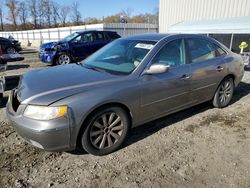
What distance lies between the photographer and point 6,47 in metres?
14.6

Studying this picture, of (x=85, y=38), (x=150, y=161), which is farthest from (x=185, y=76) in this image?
(x=85, y=38)

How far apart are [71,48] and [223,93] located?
24.1 ft

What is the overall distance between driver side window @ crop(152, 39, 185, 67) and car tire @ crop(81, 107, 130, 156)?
1.01m

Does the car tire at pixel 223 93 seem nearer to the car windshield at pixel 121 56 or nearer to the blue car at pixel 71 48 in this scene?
the car windshield at pixel 121 56

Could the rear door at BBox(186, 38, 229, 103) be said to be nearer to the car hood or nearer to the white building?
the car hood

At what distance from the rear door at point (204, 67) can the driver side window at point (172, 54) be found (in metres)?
0.18

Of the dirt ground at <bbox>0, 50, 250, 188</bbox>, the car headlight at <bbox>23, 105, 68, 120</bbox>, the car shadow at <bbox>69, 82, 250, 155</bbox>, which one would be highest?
the car headlight at <bbox>23, 105, 68, 120</bbox>

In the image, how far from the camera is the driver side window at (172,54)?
3611 millimetres

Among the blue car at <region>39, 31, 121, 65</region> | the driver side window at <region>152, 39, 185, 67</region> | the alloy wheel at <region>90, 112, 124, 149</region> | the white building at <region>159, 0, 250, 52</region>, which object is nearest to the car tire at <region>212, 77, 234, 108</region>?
the driver side window at <region>152, 39, 185, 67</region>

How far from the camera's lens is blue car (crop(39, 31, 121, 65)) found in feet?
33.5

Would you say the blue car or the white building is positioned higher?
the white building

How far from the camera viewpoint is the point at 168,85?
362 centimetres

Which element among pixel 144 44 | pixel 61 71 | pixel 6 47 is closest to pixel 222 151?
pixel 144 44

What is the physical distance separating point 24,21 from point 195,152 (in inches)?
2974
